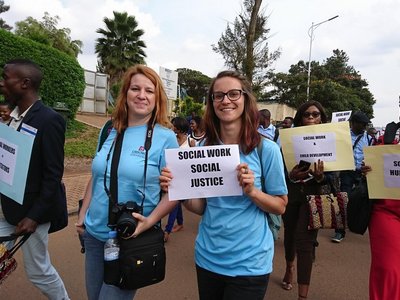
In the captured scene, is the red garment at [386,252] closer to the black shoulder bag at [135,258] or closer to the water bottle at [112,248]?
the black shoulder bag at [135,258]

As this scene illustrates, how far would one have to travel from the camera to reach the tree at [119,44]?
2905 centimetres

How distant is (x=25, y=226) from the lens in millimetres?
2506

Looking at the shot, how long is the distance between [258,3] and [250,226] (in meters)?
13.1

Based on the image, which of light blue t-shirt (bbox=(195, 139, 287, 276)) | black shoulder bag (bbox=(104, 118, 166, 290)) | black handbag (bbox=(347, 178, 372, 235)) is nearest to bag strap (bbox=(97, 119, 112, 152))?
black shoulder bag (bbox=(104, 118, 166, 290))

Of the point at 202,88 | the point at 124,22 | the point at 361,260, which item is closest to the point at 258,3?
the point at 361,260

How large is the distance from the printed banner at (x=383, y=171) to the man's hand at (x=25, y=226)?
2.39 meters

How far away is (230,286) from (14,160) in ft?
5.14

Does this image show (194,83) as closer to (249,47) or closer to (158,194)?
(249,47)

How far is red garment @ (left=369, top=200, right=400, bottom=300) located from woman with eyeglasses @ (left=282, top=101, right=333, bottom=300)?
2.32ft

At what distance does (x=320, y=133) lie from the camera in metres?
3.10

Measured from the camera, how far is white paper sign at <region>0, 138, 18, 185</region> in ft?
7.71

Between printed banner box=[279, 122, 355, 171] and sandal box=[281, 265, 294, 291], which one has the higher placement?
printed banner box=[279, 122, 355, 171]

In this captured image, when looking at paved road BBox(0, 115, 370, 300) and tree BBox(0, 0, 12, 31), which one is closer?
paved road BBox(0, 115, 370, 300)

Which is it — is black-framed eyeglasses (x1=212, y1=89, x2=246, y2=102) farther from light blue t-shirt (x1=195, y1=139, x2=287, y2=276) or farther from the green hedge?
the green hedge
